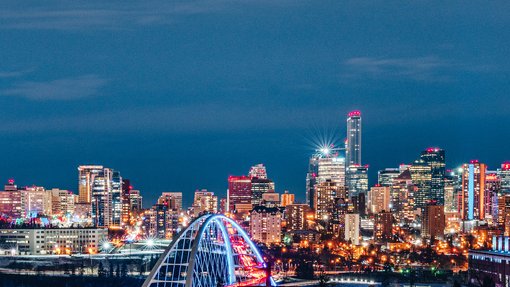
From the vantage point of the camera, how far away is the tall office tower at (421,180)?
449ft

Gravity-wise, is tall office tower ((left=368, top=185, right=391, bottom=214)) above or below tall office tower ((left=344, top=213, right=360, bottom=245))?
above

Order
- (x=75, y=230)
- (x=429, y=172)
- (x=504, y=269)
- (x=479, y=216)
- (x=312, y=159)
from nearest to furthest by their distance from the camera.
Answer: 1. (x=504, y=269)
2. (x=75, y=230)
3. (x=479, y=216)
4. (x=429, y=172)
5. (x=312, y=159)

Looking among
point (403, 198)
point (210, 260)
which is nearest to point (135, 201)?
point (403, 198)

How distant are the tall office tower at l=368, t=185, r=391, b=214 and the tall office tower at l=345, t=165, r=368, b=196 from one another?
11293 mm

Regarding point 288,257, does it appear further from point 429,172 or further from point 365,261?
point 429,172

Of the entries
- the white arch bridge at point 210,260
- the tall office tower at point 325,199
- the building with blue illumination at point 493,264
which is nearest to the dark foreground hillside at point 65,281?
the white arch bridge at point 210,260

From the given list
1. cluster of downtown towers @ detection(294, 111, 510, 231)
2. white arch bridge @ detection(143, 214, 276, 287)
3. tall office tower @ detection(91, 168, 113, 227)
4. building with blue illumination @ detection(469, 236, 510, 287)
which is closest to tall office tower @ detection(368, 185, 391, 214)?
cluster of downtown towers @ detection(294, 111, 510, 231)

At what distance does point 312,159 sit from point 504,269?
107m

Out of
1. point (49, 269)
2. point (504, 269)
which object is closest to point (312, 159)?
point (49, 269)

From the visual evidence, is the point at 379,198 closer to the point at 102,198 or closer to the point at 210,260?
the point at 102,198

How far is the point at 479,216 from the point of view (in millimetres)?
132000

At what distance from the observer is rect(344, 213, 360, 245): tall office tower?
10814 cm

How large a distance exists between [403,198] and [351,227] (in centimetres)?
2890

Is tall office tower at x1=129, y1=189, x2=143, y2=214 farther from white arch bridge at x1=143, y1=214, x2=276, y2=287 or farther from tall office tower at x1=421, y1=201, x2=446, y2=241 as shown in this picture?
white arch bridge at x1=143, y1=214, x2=276, y2=287
